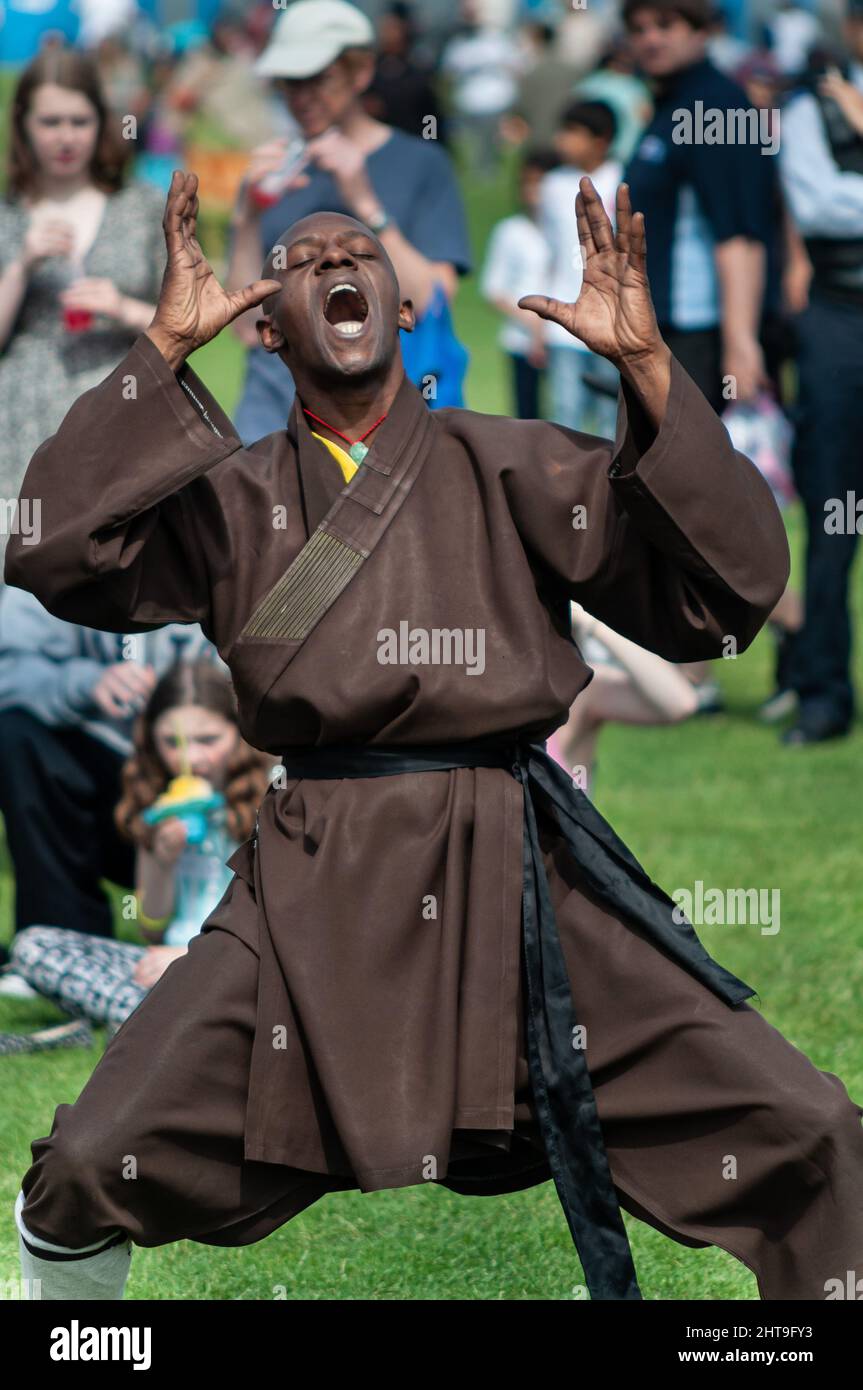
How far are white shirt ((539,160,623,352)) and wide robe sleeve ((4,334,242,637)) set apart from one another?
5.88m

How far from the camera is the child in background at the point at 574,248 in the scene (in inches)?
351

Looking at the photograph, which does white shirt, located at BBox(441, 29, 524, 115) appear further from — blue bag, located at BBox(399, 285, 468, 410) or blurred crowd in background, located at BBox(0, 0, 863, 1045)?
blue bag, located at BBox(399, 285, 468, 410)

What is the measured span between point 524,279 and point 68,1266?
25.8 ft

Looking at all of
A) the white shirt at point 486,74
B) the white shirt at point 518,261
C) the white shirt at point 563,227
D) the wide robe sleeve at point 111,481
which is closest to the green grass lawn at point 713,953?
the wide robe sleeve at point 111,481

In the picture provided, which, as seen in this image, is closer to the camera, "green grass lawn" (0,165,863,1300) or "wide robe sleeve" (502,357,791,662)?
"wide robe sleeve" (502,357,791,662)

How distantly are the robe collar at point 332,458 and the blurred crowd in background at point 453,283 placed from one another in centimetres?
162

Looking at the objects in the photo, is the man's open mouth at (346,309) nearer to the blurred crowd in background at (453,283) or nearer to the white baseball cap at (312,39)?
the blurred crowd in background at (453,283)

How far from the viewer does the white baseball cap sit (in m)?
5.73

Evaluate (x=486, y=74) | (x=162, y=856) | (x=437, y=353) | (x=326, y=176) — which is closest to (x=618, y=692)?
(x=437, y=353)

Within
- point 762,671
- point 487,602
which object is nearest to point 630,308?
point 487,602

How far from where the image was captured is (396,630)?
3.08m

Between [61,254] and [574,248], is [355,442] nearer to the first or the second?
[61,254]

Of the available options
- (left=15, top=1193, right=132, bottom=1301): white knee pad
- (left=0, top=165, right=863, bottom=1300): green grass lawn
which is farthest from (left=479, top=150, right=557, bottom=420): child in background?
(left=15, top=1193, right=132, bottom=1301): white knee pad

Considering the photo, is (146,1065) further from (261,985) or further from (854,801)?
(854,801)
